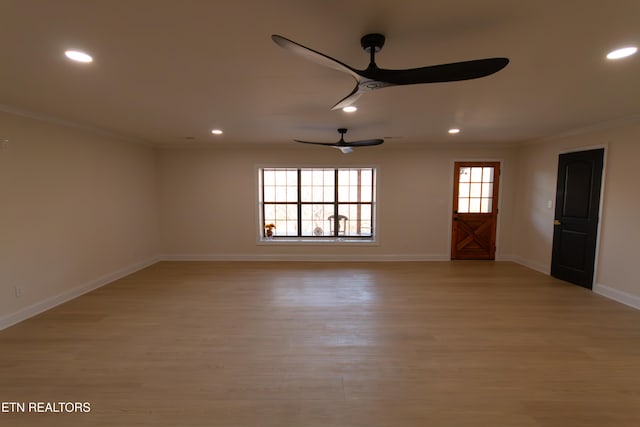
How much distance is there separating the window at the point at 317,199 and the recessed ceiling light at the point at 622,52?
14.4 feet

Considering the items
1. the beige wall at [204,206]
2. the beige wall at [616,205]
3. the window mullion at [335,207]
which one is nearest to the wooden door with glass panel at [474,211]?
the beige wall at [204,206]

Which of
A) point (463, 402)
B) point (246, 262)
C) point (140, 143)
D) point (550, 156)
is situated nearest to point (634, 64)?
point (463, 402)

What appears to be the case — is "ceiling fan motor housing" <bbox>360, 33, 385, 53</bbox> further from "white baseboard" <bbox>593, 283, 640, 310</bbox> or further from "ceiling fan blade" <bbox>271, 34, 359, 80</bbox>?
"white baseboard" <bbox>593, 283, 640, 310</bbox>

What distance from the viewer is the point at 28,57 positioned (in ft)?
6.41

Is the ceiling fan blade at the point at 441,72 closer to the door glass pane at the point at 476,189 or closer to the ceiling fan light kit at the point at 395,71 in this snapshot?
the ceiling fan light kit at the point at 395,71

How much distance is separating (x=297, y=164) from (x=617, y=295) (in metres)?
5.43

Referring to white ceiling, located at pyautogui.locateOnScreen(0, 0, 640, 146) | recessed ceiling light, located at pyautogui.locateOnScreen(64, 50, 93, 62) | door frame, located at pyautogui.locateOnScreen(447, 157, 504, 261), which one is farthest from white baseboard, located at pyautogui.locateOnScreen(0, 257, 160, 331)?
door frame, located at pyautogui.locateOnScreen(447, 157, 504, 261)

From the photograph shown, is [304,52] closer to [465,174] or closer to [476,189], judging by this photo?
[465,174]

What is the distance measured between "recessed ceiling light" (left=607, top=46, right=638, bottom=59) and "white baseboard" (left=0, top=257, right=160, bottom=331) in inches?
234

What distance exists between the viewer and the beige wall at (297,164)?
584 cm

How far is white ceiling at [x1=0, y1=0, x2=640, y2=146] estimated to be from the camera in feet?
4.78

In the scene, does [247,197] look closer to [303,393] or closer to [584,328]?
[303,393]

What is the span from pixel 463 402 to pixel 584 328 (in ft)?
7.02

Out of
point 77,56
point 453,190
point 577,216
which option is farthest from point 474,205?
point 77,56
